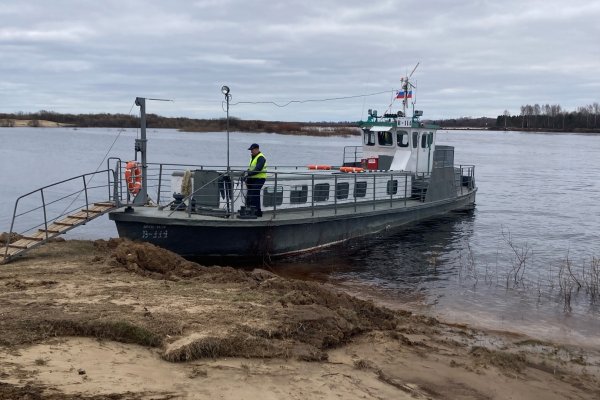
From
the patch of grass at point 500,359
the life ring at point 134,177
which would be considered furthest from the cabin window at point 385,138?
the patch of grass at point 500,359

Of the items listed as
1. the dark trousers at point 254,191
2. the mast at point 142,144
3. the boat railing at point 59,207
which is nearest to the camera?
the boat railing at point 59,207

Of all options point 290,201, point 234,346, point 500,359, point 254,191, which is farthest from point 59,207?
point 500,359

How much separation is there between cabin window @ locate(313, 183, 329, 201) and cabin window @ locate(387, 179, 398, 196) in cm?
239

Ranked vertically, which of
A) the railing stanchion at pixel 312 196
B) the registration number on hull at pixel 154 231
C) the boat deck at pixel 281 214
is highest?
the railing stanchion at pixel 312 196

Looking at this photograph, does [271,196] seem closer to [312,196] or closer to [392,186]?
[312,196]

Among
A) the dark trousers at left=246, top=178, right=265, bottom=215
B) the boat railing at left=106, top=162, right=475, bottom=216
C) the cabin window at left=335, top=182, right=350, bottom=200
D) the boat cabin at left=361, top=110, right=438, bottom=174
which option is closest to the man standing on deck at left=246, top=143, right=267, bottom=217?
the dark trousers at left=246, top=178, right=265, bottom=215

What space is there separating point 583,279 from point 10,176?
29278mm

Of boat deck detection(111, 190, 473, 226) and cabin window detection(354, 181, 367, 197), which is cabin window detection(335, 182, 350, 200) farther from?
A: cabin window detection(354, 181, 367, 197)

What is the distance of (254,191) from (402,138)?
7.53 meters

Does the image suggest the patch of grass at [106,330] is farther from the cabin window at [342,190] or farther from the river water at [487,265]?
the cabin window at [342,190]

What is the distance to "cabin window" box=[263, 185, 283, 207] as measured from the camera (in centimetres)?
1372

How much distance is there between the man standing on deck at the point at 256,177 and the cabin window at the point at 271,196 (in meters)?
0.68

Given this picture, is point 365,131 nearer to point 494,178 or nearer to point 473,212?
point 473,212

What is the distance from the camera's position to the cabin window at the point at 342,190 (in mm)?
15514
